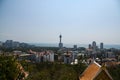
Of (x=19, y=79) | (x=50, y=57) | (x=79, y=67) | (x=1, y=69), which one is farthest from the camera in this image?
(x=50, y=57)

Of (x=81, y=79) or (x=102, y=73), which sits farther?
(x=81, y=79)

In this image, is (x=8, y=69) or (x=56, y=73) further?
(x=56, y=73)

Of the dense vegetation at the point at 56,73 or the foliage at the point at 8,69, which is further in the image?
the dense vegetation at the point at 56,73

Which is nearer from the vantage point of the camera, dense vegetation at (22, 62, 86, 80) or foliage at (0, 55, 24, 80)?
foliage at (0, 55, 24, 80)

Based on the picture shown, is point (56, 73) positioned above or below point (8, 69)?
below

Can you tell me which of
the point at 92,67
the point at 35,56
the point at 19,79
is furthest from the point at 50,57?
the point at 19,79

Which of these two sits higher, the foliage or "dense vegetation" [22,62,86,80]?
the foliage

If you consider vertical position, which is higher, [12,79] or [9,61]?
[9,61]

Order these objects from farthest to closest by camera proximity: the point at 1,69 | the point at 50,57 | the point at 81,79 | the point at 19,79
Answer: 1. the point at 50,57
2. the point at 81,79
3. the point at 19,79
4. the point at 1,69

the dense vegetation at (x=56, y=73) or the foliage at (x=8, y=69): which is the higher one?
the foliage at (x=8, y=69)

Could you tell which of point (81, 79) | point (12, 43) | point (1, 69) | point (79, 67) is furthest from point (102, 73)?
point (12, 43)

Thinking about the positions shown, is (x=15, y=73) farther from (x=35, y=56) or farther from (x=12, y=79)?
(x=35, y=56)
